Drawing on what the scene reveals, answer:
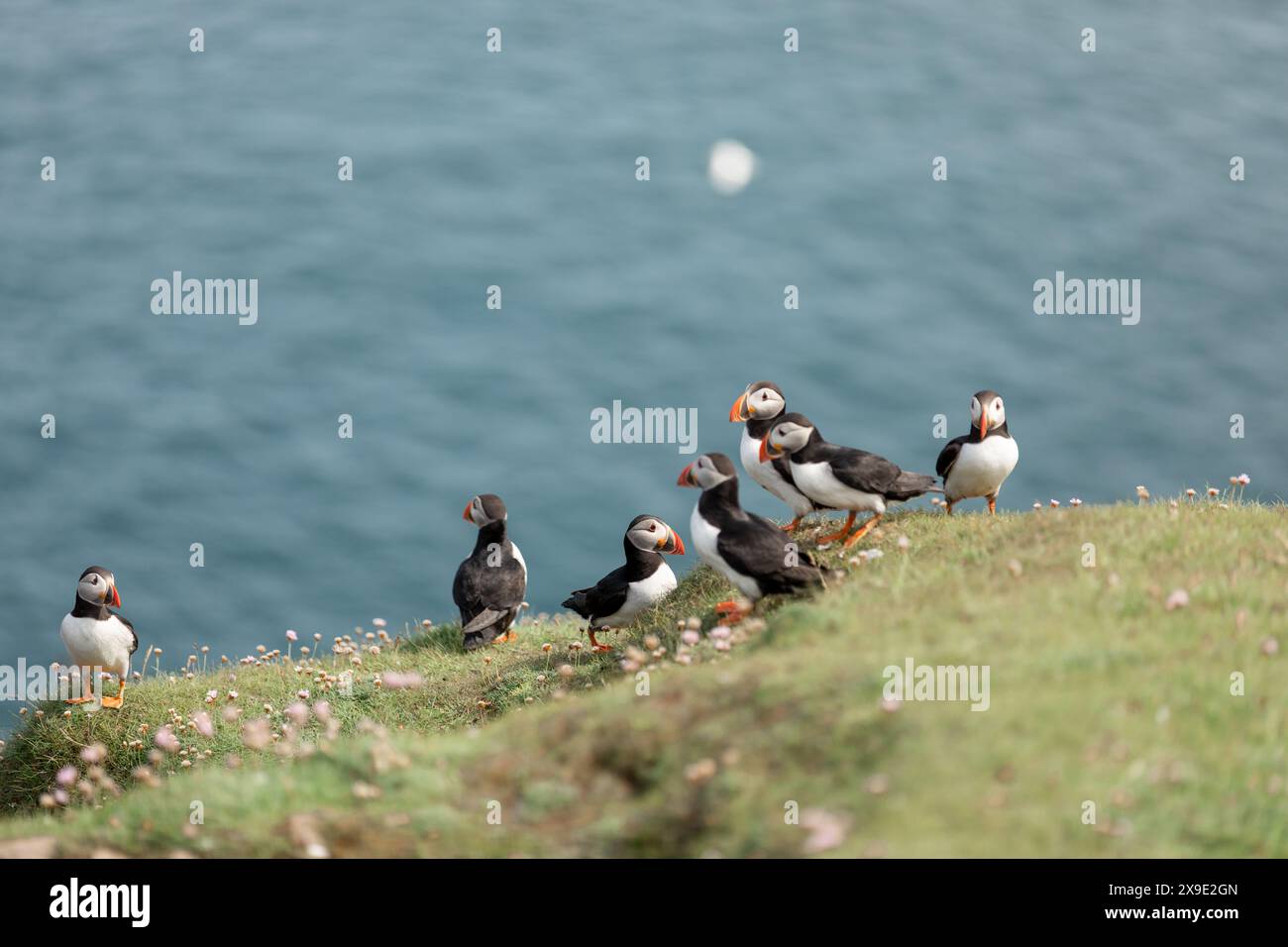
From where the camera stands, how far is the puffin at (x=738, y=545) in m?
10.7

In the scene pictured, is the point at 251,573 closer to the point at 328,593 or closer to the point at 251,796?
the point at 328,593

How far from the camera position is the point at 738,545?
10891 millimetres

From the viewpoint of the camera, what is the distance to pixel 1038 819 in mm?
6266

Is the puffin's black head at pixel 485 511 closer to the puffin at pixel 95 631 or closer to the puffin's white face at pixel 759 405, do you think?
the puffin at pixel 95 631

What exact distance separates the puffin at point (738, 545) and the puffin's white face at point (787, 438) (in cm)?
103

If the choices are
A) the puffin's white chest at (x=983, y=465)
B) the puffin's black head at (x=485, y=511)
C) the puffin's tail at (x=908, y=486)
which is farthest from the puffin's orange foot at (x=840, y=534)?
the puffin's black head at (x=485, y=511)

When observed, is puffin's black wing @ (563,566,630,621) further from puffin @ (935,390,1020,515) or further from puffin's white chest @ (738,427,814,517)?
puffin @ (935,390,1020,515)

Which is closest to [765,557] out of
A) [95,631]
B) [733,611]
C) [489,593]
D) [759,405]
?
[733,611]

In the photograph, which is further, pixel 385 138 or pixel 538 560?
pixel 385 138

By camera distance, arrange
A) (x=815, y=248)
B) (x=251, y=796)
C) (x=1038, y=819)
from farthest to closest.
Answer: (x=815, y=248) < (x=251, y=796) < (x=1038, y=819)

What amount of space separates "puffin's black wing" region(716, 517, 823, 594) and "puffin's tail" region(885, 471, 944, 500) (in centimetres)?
147

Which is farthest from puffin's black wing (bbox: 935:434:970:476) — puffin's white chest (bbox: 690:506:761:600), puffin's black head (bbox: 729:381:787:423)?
puffin's white chest (bbox: 690:506:761:600)
